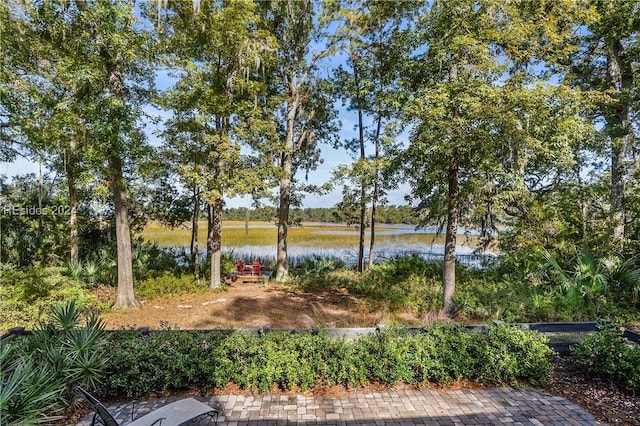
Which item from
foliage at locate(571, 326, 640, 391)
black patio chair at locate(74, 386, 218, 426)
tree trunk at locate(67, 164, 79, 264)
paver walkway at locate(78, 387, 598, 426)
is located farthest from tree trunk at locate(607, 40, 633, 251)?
tree trunk at locate(67, 164, 79, 264)

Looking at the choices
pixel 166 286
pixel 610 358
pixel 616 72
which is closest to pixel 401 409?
pixel 610 358

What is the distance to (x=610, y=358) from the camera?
4414 mm

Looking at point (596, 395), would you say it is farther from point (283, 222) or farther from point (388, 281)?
point (283, 222)

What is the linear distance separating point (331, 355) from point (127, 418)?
2532 millimetres

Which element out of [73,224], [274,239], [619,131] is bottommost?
[274,239]

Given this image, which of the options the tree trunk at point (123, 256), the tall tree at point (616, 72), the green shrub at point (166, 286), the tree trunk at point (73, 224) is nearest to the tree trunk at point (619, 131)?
the tall tree at point (616, 72)

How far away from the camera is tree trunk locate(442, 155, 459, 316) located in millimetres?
7160

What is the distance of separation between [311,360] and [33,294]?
8147mm

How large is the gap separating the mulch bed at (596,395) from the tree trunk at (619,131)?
21.9 ft

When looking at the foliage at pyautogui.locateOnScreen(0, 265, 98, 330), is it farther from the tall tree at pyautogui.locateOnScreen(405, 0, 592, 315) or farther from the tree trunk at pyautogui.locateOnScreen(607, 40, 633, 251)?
the tree trunk at pyautogui.locateOnScreen(607, 40, 633, 251)

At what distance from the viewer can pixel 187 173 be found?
30.4 ft

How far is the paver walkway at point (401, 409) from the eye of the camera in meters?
3.59

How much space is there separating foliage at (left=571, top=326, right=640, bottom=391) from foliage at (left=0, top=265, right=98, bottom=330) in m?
9.19

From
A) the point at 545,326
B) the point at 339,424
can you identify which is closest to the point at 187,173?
the point at 339,424
